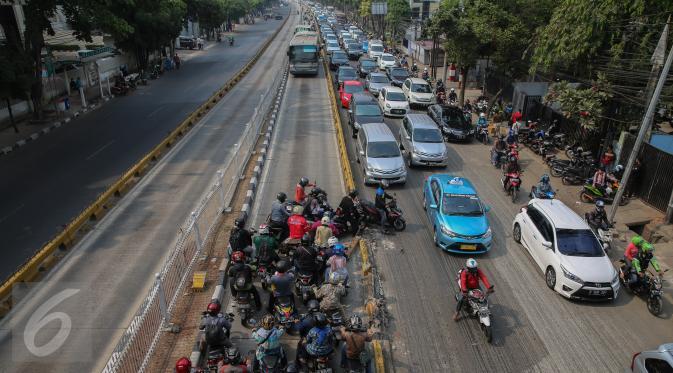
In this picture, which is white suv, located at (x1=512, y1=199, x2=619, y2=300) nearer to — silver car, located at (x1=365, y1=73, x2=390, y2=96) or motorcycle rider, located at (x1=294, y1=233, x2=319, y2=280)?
motorcycle rider, located at (x1=294, y1=233, x2=319, y2=280)

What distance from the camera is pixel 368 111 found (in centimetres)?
2503

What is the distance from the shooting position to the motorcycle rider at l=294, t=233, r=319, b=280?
436 inches

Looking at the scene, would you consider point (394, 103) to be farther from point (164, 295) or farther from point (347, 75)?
point (164, 295)

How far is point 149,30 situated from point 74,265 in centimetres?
3296

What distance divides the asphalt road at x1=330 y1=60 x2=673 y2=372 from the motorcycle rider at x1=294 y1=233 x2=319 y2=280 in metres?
2.14

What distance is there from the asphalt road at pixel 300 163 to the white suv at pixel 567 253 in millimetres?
5037

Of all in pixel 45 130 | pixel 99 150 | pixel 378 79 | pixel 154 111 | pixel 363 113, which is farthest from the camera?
pixel 378 79

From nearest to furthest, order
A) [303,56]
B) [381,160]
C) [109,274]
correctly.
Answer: [109,274]
[381,160]
[303,56]

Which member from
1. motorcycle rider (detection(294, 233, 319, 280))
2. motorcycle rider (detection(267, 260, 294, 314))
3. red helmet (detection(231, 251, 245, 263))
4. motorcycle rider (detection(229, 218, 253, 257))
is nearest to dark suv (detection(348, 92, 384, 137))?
motorcycle rider (detection(229, 218, 253, 257))

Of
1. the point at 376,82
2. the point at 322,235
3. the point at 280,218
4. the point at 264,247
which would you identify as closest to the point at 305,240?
the point at 322,235

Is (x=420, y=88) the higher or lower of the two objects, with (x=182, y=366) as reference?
higher

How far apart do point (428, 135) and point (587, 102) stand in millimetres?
6451

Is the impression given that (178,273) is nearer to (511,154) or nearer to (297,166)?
(297,166)

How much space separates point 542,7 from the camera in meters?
26.0
